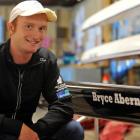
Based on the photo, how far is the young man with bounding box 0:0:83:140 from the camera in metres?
1.34

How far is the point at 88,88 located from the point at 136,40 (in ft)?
3.64

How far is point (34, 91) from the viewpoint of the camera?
1461 mm

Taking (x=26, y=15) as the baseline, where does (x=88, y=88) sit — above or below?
below

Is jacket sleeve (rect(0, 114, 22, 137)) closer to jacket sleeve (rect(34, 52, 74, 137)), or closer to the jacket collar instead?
jacket sleeve (rect(34, 52, 74, 137))

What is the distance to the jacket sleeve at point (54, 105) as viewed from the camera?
141 centimetres

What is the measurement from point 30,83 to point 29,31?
22cm

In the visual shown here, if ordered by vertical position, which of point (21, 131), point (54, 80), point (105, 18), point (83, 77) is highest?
point (105, 18)

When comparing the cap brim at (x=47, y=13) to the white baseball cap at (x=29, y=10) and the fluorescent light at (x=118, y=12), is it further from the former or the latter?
the fluorescent light at (x=118, y=12)

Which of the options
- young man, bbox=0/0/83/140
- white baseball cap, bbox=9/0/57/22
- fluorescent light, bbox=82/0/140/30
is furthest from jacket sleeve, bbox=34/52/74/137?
fluorescent light, bbox=82/0/140/30

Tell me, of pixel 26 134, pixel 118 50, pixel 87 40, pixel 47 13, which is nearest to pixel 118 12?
pixel 118 50

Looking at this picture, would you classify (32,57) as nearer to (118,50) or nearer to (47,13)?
(47,13)

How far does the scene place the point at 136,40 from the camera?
8.52 ft

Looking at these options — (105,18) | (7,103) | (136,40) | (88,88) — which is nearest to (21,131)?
(7,103)

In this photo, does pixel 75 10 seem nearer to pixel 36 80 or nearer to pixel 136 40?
pixel 136 40
